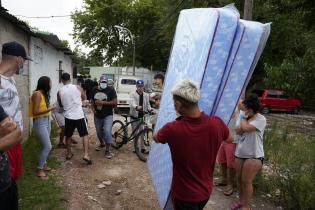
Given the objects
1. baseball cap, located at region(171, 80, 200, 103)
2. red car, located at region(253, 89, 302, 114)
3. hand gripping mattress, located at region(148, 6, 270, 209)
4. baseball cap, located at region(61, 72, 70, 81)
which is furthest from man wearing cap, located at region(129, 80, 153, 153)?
red car, located at region(253, 89, 302, 114)

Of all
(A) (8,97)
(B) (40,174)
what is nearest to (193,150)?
(A) (8,97)

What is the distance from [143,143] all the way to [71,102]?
1.86 meters

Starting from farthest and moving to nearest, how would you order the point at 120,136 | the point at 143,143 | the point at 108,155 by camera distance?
the point at 120,136
the point at 143,143
the point at 108,155

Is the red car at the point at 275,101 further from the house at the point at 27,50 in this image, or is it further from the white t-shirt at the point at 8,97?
the white t-shirt at the point at 8,97

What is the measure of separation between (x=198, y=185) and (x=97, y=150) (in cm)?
545

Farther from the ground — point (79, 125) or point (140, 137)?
point (79, 125)

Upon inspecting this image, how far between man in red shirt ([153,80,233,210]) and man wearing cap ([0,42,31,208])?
3.93ft

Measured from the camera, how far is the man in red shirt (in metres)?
2.71

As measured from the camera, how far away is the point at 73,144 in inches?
336

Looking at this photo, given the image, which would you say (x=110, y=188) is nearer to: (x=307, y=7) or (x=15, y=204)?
(x=15, y=204)

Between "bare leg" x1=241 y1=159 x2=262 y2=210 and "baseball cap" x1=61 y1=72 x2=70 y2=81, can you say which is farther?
"baseball cap" x1=61 y1=72 x2=70 y2=81

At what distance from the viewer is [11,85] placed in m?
2.89

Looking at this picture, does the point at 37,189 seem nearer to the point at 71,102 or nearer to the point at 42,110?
the point at 42,110

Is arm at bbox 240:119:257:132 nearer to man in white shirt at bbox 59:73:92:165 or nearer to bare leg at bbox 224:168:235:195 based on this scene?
bare leg at bbox 224:168:235:195
